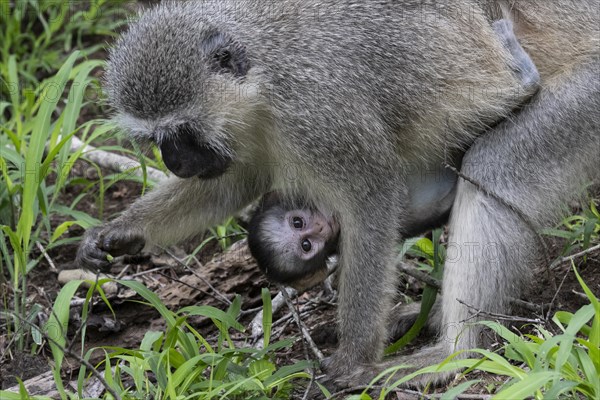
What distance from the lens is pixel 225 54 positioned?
15.8 ft

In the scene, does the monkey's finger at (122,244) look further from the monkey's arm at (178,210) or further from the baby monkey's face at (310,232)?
the baby monkey's face at (310,232)

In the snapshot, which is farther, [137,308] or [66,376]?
[137,308]

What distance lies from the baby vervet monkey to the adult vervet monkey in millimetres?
227

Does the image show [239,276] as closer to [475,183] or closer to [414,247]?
[414,247]

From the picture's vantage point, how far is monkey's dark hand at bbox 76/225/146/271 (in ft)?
18.2

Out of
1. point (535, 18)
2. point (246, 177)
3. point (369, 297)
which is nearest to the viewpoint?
point (369, 297)

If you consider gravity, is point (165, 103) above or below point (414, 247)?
above

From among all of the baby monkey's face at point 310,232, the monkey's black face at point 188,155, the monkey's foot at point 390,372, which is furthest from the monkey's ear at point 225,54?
the monkey's foot at point 390,372

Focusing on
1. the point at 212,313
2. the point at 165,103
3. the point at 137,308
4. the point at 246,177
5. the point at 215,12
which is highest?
the point at 215,12

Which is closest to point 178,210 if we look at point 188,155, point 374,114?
point 188,155

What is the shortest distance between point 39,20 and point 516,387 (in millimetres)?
6659

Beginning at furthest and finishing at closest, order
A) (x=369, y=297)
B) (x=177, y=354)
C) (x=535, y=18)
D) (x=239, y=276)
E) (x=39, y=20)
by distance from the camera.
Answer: (x=39, y=20) → (x=239, y=276) → (x=535, y=18) → (x=369, y=297) → (x=177, y=354)

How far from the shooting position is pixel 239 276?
6.29 m

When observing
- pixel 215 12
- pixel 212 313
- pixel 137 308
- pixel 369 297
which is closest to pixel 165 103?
pixel 215 12
